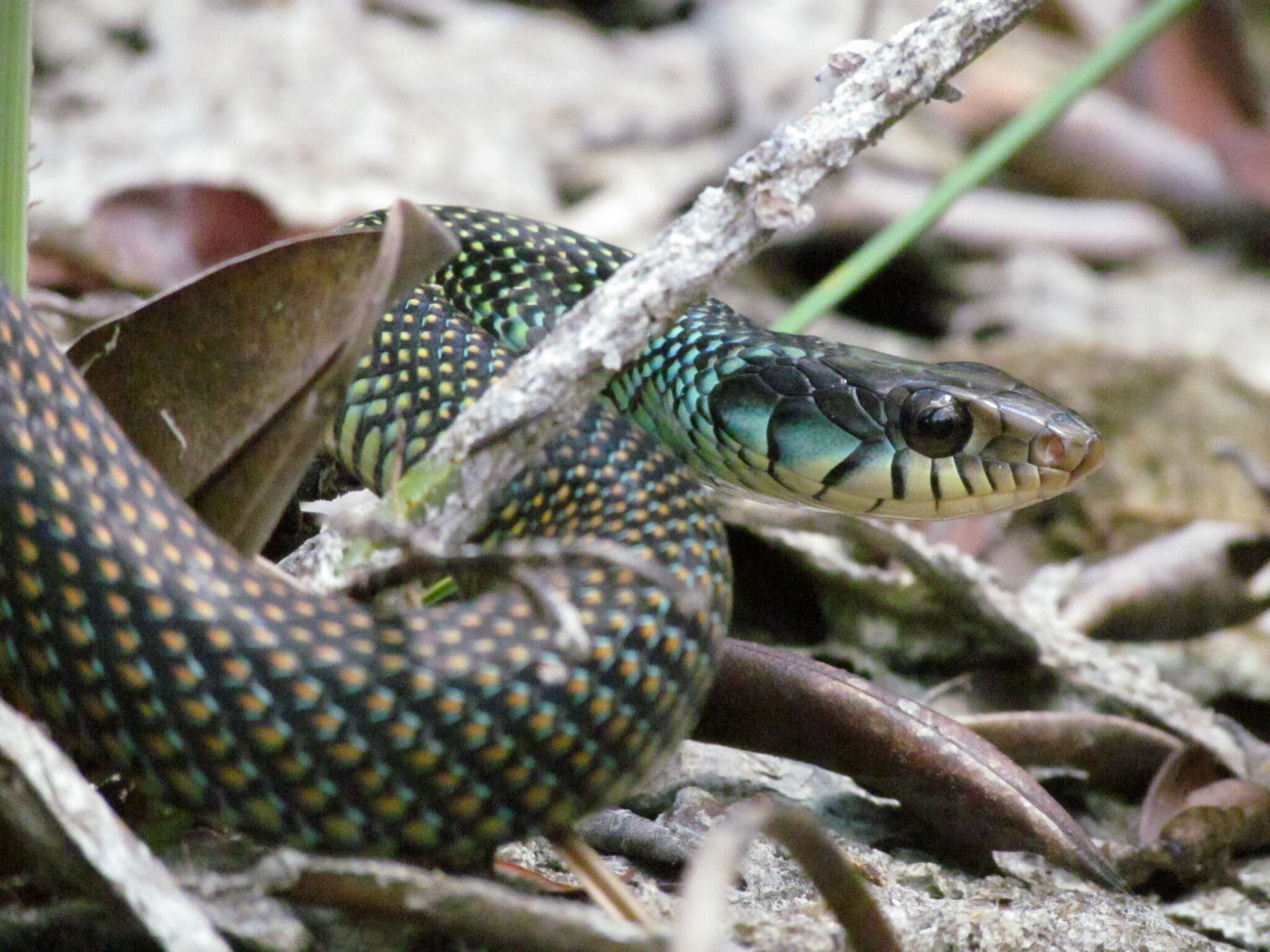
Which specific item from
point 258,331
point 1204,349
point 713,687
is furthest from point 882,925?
point 1204,349

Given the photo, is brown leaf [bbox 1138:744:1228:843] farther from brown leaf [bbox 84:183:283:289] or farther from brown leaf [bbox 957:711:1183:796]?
brown leaf [bbox 84:183:283:289]

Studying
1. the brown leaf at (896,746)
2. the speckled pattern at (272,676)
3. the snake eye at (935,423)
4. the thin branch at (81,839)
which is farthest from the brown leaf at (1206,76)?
the thin branch at (81,839)

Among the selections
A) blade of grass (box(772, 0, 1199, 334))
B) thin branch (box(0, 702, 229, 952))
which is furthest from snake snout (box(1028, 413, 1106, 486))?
thin branch (box(0, 702, 229, 952))

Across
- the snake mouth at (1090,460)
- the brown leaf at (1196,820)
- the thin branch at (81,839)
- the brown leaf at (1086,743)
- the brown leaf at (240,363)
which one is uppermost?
the brown leaf at (240,363)

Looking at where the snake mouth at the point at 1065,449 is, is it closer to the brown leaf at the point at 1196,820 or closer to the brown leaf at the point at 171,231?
the brown leaf at the point at 1196,820

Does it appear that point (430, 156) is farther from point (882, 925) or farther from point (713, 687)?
point (882, 925)

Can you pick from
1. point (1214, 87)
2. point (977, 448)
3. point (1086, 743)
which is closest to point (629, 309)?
point (977, 448)
